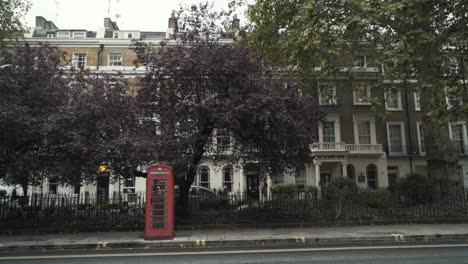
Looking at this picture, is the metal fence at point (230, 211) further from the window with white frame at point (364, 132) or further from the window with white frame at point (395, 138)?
the window with white frame at point (395, 138)

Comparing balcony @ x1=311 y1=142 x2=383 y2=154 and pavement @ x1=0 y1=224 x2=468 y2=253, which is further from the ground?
balcony @ x1=311 y1=142 x2=383 y2=154

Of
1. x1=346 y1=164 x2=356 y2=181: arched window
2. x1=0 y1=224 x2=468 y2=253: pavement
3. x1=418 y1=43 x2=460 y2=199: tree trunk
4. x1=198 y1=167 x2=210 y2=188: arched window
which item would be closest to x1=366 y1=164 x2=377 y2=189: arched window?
x1=346 y1=164 x2=356 y2=181: arched window

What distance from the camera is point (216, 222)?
13.8 metres

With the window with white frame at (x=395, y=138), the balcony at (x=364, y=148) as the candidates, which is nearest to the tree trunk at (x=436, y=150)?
the balcony at (x=364, y=148)

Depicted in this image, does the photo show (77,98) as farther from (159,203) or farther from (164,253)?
(164,253)

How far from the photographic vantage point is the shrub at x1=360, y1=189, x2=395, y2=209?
15.3 meters

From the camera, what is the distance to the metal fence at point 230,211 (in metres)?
13.8

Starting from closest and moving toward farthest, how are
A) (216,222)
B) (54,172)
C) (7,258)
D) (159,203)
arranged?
(7,258)
(159,203)
(54,172)
(216,222)

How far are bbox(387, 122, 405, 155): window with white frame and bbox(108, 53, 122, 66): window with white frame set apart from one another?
24.8 meters

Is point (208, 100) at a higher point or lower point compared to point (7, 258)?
higher

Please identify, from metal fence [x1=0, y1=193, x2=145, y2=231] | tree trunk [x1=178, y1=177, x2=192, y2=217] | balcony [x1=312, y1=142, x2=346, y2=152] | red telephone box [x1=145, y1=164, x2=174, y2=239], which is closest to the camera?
red telephone box [x1=145, y1=164, x2=174, y2=239]

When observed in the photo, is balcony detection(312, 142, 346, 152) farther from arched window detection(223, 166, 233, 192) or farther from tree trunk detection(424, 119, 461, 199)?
tree trunk detection(424, 119, 461, 199)

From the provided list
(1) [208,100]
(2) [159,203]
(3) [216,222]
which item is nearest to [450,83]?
(1) [208,100]

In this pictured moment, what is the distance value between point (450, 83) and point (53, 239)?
1408 cm
